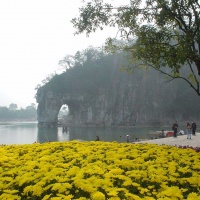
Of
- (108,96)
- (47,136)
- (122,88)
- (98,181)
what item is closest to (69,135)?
(47,136)

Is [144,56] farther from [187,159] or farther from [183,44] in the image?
[187,159]

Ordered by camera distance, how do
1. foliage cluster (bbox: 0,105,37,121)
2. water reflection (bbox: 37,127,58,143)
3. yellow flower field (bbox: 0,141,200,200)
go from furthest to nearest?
1. foliage cluster (bbox: 0,105,37,121)
2. water reflection (bbox: 37,127,58,143)
3. yellow flower field (bbox: 0,141,200,200)

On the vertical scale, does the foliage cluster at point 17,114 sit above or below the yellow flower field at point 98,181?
above

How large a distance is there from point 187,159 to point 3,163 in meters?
4.29

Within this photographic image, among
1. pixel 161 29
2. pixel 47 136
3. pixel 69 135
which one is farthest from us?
pixel 69 135

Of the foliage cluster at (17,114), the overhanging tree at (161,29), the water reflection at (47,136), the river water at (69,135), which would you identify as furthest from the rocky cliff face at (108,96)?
the overhanging tree at (161,29)

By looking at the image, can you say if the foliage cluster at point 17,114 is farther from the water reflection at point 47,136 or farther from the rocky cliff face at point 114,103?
the water reflection at point 47,136

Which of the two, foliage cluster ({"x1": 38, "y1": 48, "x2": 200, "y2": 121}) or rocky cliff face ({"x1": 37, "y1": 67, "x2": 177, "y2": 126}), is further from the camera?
rocky cliff face ({"x1": 37, "y1": 67, "x2": 177, "y2": 126})

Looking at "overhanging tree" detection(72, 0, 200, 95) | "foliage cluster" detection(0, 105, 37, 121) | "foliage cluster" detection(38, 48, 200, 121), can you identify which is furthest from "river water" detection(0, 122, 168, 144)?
"foliage cluster" detection(0, 105, 37, 121)

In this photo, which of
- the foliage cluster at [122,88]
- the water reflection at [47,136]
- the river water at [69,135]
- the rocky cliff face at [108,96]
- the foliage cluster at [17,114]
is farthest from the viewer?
the foliage cluster at [17,114]

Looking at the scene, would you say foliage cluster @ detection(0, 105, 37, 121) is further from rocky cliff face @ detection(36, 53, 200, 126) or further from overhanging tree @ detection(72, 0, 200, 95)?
overhanging tree @ detection(72, 0, 200, 95)

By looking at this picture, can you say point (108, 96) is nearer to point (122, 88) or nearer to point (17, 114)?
point (122, 88)

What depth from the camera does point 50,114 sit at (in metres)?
96.1

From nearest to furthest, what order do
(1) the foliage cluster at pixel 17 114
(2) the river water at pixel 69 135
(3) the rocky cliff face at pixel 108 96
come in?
(2) the river water at pixel 69 135 < (3) the rocky cliff face at pixel 108 96 < (1) the foliage cluster at pixel 17 114
